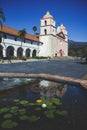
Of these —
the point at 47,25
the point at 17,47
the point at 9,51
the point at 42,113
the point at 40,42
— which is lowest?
the point at 42,113

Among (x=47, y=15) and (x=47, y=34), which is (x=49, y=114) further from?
(x=47, y=15)

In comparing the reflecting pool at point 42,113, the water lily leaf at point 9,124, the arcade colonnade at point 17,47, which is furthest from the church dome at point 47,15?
the water lily leaf at point 9,124

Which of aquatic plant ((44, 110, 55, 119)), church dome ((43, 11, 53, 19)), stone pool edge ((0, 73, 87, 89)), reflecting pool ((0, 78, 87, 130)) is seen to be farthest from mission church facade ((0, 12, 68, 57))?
aquatic plant ((44, 110, 55, 119))

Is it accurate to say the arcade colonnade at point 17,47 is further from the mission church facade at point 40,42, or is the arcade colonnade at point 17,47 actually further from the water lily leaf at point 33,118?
the water lily leaf at point 33,118

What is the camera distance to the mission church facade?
4483 centimetres

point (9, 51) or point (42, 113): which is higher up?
point (9, 51)

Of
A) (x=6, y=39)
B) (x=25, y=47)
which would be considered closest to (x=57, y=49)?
(x=25, y=47)

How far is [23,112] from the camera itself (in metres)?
4.95

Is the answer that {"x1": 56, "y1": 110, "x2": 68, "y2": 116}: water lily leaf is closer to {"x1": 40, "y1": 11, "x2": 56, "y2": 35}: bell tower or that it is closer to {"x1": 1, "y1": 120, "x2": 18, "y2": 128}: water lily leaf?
{"x1": 1, "y1": 120, "x2": 18, "y2": 128}: water lily leaf

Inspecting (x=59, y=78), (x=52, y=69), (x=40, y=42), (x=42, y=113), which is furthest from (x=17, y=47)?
(x=42, y=113)

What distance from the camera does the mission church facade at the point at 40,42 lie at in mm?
44831

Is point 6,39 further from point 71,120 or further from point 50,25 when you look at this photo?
point 71,120

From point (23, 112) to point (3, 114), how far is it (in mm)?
562

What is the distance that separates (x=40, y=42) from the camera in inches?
2382
